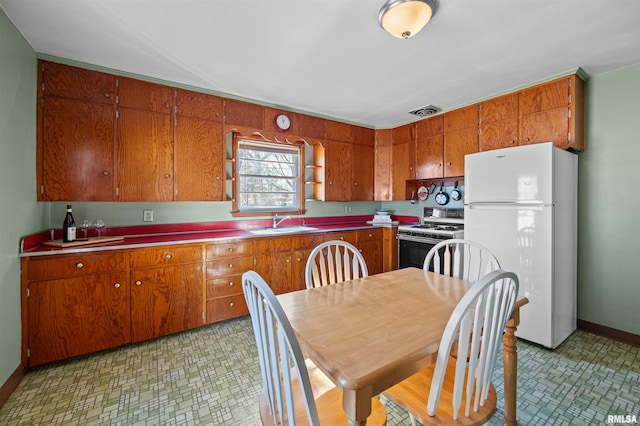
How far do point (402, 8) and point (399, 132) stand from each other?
2742mm

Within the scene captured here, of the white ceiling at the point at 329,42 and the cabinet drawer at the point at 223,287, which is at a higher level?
the white ceiling at the point at 329,42

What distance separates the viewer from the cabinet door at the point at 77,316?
2.02 m

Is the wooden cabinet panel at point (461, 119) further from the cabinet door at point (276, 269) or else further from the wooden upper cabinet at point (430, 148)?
the cabinet door at point (276, 269)

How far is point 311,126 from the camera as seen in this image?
3.76 meters

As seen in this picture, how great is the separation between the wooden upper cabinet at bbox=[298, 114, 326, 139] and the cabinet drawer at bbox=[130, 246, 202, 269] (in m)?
2.04

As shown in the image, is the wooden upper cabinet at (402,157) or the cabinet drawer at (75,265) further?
the wooden upper cabinet at (402,157)

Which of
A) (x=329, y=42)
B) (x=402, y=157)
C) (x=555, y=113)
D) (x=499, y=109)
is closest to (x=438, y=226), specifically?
(x=402, y=157)

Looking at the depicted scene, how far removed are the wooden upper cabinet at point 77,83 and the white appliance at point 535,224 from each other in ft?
11.6

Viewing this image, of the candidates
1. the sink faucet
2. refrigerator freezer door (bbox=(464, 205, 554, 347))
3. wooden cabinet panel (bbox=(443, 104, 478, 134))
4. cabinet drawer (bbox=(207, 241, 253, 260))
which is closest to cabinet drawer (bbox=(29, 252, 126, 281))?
cabinet drawer (bbox=(207, 241, 253, 260))

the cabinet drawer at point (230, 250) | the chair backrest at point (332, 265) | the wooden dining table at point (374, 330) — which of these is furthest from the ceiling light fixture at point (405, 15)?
the cabinet drawer at point (230, 250)

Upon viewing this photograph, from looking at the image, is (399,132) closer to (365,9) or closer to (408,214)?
(408,214)

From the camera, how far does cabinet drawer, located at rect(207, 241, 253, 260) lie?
8.86 feet

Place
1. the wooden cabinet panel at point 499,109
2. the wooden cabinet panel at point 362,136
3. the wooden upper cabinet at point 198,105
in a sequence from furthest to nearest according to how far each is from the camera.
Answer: the wooden cabinet panel at point 362,136, the wooden cabinet panel at point 499,109, the wooden upper cabinet at point 198,105

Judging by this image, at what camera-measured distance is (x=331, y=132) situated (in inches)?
155
